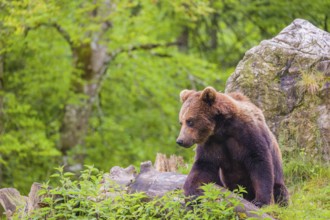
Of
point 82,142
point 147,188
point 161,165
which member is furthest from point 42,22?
point 147,188

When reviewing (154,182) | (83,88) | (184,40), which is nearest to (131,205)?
(154,182)

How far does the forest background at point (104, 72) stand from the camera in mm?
17906

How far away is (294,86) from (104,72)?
10838 mm

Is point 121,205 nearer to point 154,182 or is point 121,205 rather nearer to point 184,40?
point 154,182

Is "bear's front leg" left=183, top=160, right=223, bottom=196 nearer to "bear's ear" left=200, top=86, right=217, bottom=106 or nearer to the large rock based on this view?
"bear's ear" left=200, top=86, right=217, bottom=106

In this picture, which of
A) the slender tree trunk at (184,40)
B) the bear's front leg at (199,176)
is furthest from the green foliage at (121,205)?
the slender tree trunk at (184,40)

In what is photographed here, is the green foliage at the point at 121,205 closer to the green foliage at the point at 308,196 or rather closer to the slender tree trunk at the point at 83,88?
the green foliage at the point at 308,196

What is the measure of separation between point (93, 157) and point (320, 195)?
520 inches

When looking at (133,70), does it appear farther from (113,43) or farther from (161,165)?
(161,165)

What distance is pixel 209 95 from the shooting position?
7.62 meters

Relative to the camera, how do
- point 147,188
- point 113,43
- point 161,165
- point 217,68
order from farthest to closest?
A: point 217,68, point 113,43, point 161,165, point 147,188

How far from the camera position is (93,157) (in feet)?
68.6

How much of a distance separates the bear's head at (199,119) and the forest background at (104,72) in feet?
27.1

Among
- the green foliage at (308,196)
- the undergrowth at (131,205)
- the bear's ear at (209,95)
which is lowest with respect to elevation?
the green foliage at (308,196)
